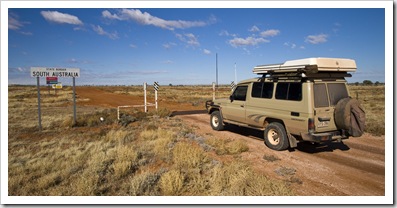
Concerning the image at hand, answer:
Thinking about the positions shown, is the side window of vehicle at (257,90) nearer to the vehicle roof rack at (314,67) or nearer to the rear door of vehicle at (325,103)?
the vehicle roof rack at (314,67)

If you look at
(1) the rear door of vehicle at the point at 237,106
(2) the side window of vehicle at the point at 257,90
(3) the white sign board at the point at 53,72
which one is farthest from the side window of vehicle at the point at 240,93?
(3) the white sign board at the point at 53,72

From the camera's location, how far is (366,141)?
363 inches

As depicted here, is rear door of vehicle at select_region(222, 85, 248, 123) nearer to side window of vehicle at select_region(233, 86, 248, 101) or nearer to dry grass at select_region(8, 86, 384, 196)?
side window of vehicle at select_region(233, 86, 248, 101)

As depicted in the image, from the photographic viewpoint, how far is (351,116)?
6.96 m

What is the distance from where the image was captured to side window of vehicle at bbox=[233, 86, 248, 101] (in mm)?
9366

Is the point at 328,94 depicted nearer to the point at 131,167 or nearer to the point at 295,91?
the point at 295,91

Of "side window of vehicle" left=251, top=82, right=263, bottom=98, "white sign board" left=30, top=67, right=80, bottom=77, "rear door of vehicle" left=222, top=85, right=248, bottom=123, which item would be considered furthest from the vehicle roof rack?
"white sign board" left=30, top=67, right=80, bottom=77

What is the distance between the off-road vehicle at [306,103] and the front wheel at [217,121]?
2396mm

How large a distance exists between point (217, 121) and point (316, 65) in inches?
210

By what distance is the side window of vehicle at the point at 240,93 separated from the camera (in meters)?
9.37

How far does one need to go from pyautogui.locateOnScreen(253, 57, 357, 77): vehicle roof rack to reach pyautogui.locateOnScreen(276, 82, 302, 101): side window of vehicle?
0.32 m

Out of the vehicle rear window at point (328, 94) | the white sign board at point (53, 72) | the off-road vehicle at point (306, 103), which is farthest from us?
the white sign board at point (53, 72)
